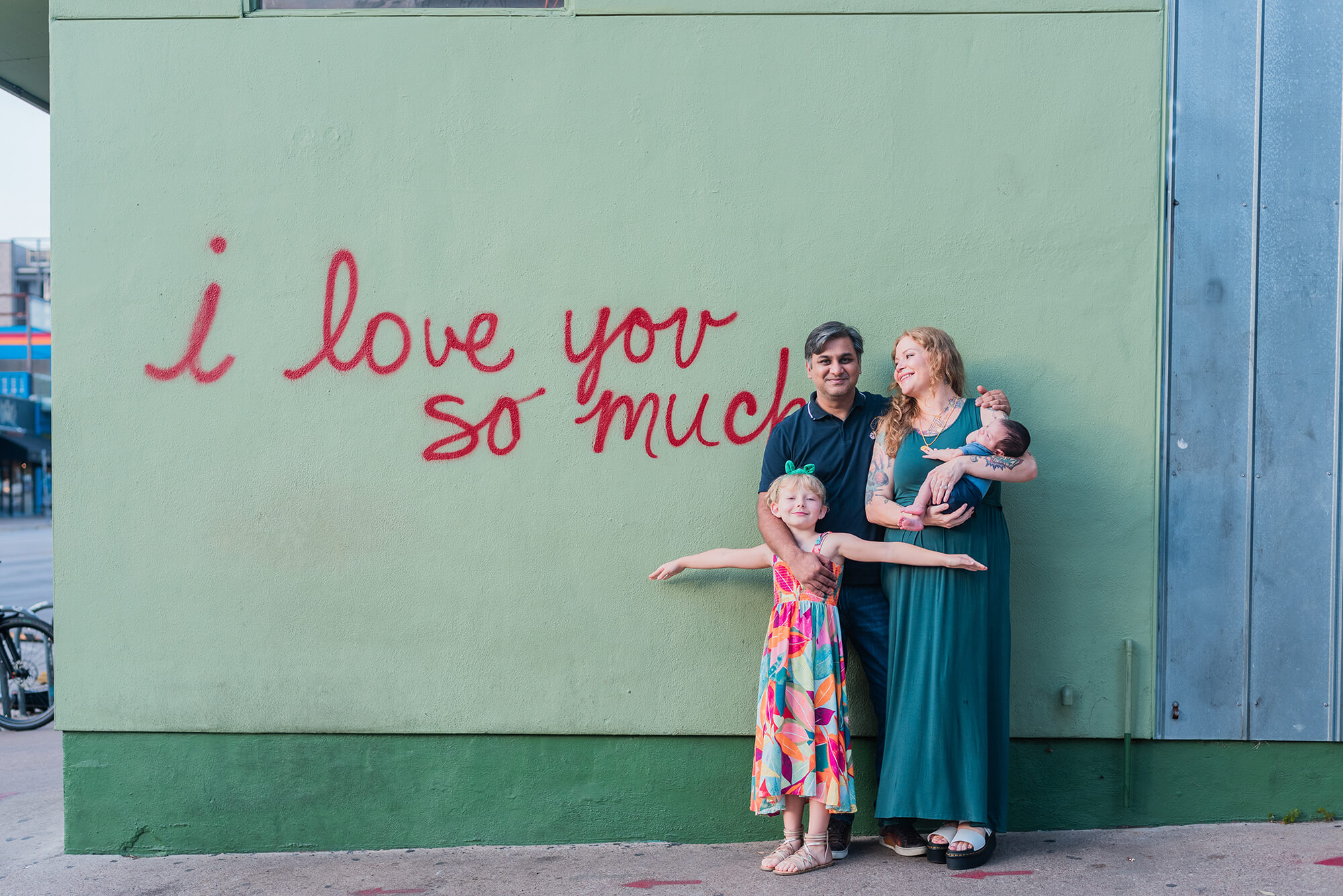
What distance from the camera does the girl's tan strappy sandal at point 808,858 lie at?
10.3 feet

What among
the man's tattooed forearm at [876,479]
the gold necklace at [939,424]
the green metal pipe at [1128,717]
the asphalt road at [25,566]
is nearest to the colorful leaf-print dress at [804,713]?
the man's tattooed forearm at [876,479]

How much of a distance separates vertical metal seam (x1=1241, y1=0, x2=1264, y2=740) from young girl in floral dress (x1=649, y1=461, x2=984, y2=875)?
1.29m

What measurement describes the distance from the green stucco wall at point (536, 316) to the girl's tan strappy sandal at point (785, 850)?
0.45 m

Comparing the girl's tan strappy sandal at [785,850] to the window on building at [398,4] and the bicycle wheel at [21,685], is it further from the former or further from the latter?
the bicycle wheel at [21,685]

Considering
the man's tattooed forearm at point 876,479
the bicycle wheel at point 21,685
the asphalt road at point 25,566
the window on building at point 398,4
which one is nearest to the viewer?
the man's tattooed forearm at point 876,479

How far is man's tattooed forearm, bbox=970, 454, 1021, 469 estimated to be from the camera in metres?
3.09

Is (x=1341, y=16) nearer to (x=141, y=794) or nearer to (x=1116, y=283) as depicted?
(x=1116, y=283)

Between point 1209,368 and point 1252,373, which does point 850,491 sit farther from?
point 1252,373

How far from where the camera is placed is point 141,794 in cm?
349

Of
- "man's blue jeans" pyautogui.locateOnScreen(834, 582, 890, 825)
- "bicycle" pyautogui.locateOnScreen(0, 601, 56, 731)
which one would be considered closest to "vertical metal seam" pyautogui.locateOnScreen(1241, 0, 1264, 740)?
"man's blue jeans" pyautogui.locateOnScreen(834, 582, 890, 825)

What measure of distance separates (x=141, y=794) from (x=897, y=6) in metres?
4.21

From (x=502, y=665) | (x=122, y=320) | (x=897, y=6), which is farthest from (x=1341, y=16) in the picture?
(x=122, y=320)

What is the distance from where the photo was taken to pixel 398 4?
3.61 metres

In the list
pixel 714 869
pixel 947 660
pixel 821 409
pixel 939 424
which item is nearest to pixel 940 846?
pixel 947 660
